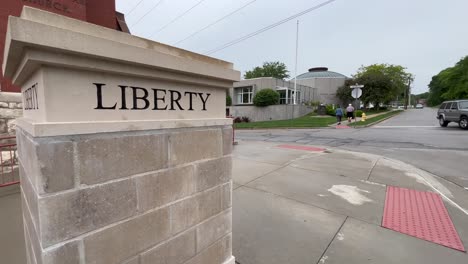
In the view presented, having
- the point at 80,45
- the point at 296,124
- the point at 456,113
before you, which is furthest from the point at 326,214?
the point at 456,113

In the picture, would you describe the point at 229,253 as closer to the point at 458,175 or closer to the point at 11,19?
the point at 11,19

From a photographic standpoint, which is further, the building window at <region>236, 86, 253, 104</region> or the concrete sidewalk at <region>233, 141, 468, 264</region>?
the building window at <region>236, 86, 253, 104</region>

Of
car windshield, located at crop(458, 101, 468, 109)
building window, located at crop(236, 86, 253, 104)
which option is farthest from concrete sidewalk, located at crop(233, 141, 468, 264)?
building window, located at crop(236, 86, 253, 104)

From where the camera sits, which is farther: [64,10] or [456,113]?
[456,113]

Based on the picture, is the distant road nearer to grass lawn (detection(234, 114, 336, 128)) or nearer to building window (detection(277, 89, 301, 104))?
grass lawn (detection(234, 114, 336, 128))

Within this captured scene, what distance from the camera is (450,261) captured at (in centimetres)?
252

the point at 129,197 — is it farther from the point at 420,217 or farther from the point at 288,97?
the point at 288,97

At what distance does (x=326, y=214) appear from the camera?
11.8ft

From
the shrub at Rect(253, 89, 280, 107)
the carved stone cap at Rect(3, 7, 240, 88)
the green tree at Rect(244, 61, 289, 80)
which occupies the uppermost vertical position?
the green tree at Rect(244, 61, 289, 80)

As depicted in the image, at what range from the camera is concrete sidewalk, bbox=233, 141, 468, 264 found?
264 centimetres

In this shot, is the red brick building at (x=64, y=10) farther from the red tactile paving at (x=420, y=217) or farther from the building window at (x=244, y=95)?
the building window at (x=244, y=95)

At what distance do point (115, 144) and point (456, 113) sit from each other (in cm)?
2243

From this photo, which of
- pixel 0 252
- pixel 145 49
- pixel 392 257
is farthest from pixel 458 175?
pixel 0 252

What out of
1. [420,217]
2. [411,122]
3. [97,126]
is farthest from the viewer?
[411,122]
